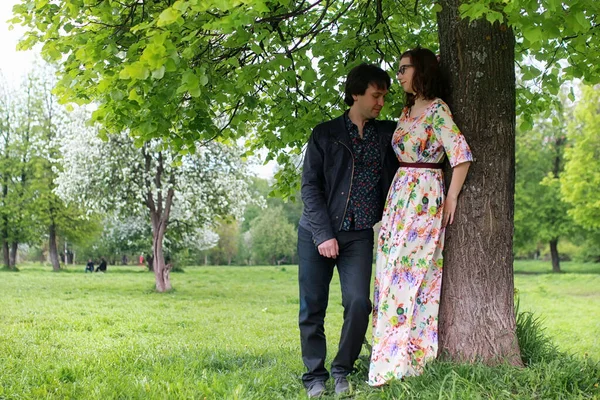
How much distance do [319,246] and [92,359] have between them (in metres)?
3.55

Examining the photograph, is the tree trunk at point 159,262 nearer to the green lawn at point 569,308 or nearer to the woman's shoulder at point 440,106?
the green lawn at point 569,308

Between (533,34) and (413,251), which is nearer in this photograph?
(533,34)

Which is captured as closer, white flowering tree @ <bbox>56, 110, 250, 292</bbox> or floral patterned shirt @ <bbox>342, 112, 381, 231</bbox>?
floral patterned shirt @ <bbox>342, 112, 381, 231</bbox>

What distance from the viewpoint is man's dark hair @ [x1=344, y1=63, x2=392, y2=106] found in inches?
176

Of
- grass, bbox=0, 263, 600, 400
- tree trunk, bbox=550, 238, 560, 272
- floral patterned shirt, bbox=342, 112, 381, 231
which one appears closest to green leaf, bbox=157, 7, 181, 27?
floral patterned shirt, bbox=342, 112, 381, 231

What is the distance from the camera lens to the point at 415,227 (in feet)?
14.3

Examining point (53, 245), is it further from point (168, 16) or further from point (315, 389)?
point (168, 16)

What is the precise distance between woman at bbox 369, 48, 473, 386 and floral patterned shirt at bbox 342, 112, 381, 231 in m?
0.13

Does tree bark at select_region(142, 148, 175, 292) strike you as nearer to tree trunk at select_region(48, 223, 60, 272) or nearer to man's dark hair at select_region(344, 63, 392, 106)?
man's dark hair at select_region(344, 63, 392, 106)

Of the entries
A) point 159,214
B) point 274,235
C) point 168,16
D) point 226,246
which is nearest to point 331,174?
point 168,16

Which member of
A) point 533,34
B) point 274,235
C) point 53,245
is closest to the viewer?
point 533,34

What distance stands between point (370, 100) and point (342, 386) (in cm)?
214

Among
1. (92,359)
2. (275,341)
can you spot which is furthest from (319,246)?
(275,341)

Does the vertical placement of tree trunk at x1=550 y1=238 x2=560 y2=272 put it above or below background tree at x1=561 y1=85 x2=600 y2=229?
below
